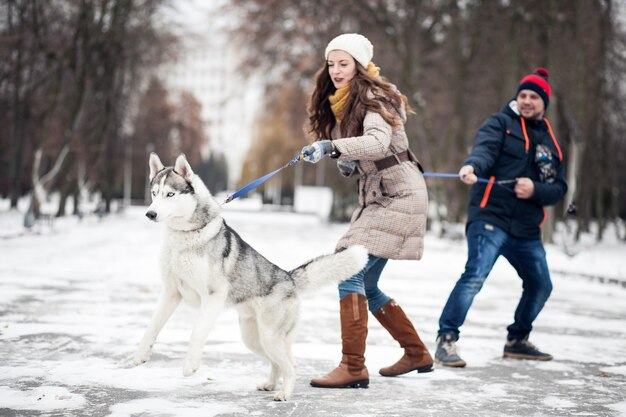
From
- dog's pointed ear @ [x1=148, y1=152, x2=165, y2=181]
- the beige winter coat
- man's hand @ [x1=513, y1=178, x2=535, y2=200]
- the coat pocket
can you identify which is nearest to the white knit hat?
the beige winter coat

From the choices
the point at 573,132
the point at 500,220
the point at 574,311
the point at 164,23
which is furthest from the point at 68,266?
the point at 164,23

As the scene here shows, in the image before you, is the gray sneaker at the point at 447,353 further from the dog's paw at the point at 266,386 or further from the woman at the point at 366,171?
the dog's paw at the point at 266,386

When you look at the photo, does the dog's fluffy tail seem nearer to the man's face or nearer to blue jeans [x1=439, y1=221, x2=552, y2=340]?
blue jeans [x1=439, y1=221, x2=552, y2=340]

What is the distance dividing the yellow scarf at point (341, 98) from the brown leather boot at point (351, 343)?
47.4 inches

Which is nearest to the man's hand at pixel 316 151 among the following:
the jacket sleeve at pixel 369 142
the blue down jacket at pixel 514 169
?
the jacket sleeve at pixel 369 142

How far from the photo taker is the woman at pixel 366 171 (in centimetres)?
536

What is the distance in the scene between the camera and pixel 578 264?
1883 centimetres

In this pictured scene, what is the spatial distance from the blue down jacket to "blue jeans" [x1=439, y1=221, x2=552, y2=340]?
92 mm

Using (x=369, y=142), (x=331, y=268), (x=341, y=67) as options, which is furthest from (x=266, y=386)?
(x=341, y=67)

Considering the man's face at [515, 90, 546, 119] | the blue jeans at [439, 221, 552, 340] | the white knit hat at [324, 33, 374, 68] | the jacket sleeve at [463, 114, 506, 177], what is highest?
the white knit hat at [324, 33, 374, 68]

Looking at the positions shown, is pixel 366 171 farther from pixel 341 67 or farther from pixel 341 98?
pixel 341 67

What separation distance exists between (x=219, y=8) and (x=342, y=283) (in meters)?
27.4

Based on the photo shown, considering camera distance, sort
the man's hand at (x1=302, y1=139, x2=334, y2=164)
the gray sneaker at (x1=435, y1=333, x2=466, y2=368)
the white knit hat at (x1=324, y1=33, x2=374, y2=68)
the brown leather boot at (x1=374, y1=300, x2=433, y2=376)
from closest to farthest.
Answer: the man's hand at (x1=302, y1=139, x2=334, y2=164) → the white knit hat at (x1=324, y1=33, x2=374, y2=68) → the brown leather boot at (x1=374, y1=300, x2=433, y2=376) → the gray sneaker at (x1=435, y1=333, x2=466, y2=368)

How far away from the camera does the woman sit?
5355 millimetres
